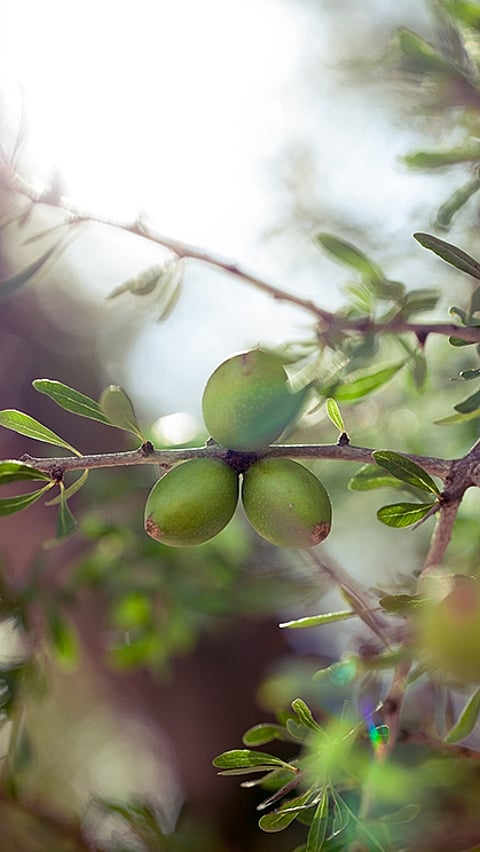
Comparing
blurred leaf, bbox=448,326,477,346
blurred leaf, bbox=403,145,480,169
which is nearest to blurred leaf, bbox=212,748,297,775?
blurred leaf, bbox=448,326,477,346

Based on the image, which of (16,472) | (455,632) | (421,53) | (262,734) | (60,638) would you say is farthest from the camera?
(60,638)

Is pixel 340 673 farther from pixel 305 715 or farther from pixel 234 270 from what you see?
pixel 234 270

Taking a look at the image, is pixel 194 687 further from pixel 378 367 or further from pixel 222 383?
pixel 222 383

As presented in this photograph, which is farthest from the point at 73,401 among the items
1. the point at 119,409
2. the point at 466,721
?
the point at 466,721

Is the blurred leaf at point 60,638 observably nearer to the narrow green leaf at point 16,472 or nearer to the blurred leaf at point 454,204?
the narrow green leaf at point 16,472

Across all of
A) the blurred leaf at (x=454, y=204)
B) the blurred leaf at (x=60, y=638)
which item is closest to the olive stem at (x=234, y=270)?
the blurred leaf at (x=454, y=204)

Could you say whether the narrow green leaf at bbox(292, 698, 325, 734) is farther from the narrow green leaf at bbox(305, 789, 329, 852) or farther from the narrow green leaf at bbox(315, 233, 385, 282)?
the narrow green leaf at bbox(315, 233, 385, 282)
